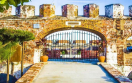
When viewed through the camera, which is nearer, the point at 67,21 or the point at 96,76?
the point at 96,76

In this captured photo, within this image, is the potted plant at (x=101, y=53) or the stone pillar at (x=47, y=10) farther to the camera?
the stone pillar at (x=47, y=10)

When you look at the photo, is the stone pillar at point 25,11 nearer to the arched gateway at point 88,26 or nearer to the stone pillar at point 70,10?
the arched gateway at point 88,26

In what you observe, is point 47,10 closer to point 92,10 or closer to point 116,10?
point 92,10

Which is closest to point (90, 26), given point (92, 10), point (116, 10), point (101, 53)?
point (92, 10)

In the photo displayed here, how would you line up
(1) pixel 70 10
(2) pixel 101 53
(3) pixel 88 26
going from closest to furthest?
(3) pixel 88 26
(1) pixel 70 10
(2) pixel 101 53

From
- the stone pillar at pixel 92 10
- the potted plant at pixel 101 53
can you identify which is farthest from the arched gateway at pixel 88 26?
the potted plant at pixel 101 53

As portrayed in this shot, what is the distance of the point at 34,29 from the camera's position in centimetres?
961

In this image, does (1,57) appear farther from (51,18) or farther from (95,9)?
(95,9)

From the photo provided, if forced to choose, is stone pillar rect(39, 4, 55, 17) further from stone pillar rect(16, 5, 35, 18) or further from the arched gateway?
stone pillar rect(16, 5, 35, 18)

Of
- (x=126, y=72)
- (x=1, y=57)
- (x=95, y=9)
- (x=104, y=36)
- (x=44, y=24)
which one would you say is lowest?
(x=126, y=72)

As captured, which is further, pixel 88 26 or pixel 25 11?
pixel 25 11

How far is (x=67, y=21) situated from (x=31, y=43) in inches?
85.5

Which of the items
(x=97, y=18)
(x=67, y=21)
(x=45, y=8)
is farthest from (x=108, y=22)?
(x=45, y=8)

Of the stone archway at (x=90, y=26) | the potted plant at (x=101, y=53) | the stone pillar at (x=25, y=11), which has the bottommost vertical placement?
the potted plant at (x=101, y=53)
